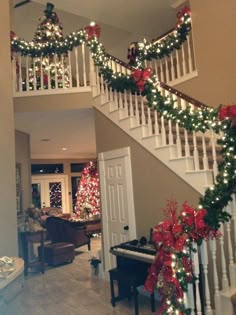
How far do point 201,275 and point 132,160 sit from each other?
2.35 metres

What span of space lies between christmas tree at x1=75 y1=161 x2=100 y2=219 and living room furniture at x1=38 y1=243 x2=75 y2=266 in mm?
3497

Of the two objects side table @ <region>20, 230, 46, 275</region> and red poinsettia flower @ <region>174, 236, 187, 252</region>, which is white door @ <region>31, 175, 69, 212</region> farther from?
red poinsettia flower @ <region>174, 236, 187, 252</region>

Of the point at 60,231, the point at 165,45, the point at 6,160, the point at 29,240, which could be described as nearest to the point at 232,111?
the point at 6,160

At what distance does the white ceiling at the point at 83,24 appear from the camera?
21.2 feet

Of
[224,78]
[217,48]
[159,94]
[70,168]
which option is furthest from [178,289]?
[70,168]

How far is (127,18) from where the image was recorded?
7207 millimetres

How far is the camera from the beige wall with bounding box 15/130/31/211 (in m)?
7.44

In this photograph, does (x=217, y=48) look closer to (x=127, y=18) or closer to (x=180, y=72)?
(x=180, y=72)

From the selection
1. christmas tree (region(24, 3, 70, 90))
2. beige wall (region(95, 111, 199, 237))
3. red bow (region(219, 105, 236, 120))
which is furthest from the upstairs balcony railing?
red bow (region(219, 105, 236, 120))

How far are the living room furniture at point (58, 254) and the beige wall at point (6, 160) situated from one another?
3.17 m

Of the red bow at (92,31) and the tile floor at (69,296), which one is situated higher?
the red bow at (92,31)

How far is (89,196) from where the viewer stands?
1106cm

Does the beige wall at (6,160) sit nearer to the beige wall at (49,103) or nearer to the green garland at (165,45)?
the beige wall at (49,103)

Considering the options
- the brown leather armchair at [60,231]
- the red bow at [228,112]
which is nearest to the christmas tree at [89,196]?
the brown leather armchair at [60,231]
